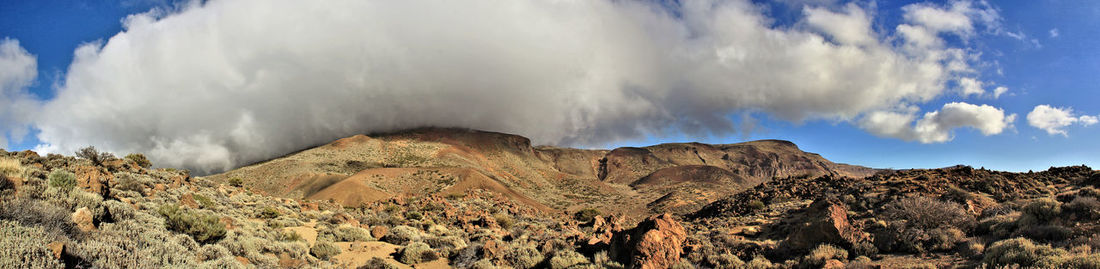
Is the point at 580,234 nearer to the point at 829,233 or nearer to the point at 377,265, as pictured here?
the point at 377,265

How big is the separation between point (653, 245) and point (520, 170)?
82749 millimetres

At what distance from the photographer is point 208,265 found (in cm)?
679

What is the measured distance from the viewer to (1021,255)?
260 inches

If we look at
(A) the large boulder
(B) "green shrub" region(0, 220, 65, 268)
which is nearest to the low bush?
(A) the large boulder

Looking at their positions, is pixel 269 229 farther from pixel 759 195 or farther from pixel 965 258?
pixel 759 195

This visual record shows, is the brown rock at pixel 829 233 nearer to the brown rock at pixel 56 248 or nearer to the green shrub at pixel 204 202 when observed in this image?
the brown rock at pixel 56 248

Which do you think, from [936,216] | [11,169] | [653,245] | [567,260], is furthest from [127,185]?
[936,216]

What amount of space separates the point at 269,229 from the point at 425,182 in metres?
42.4

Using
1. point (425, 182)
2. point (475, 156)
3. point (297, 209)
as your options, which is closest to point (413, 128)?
point (475, 156)

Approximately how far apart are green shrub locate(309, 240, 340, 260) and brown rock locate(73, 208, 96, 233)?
16.7ft

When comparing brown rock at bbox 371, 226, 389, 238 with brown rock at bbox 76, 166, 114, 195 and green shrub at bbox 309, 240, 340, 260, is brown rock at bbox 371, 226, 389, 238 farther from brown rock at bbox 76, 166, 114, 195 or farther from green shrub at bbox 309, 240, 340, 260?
brown rock at bbox 76, 166, 114, 195

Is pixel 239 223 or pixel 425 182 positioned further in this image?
pixel 425 182

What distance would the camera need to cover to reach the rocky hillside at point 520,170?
51.4m

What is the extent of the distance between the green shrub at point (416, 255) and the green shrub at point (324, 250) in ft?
5.95
